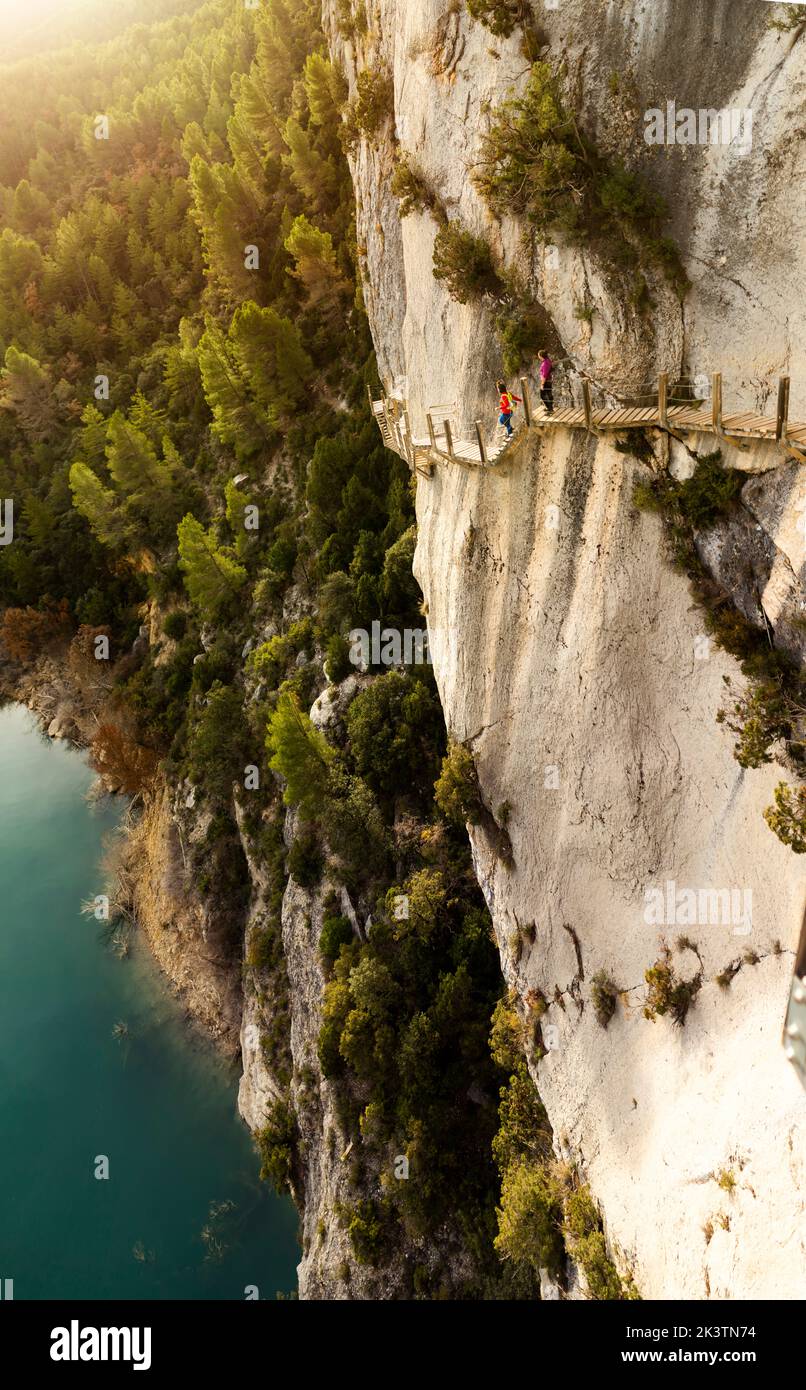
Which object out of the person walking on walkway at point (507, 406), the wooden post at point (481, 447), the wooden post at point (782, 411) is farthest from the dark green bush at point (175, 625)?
the wooden post at point (782, 411)

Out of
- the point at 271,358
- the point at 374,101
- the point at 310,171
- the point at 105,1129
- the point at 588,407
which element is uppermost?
the point at 310,171

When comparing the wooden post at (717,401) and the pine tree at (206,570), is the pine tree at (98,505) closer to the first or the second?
the pine tree at (206,570)

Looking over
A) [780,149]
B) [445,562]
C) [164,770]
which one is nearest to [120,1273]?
[164,770]

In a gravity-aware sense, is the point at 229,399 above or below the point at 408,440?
above

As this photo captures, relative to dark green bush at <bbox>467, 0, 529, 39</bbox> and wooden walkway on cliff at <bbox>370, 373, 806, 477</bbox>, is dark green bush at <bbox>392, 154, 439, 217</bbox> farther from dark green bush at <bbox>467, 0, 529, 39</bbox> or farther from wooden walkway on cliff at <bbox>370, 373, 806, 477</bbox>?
wooden walkway on cliff at <bbox>370, 373, 806, 477</bbox>

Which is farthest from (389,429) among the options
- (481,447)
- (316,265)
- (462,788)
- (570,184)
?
(316,265)

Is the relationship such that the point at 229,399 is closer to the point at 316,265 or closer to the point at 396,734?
the point at 316,265
